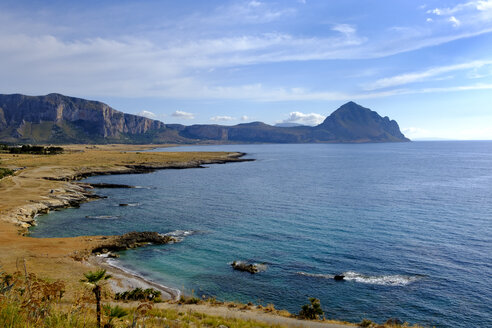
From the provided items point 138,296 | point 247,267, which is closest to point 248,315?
point 138,296

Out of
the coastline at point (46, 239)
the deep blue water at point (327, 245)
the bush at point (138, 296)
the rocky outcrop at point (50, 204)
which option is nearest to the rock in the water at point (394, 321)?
the deep blue water at point (327, 245)

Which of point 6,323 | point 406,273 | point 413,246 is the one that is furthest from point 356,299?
point 6,323

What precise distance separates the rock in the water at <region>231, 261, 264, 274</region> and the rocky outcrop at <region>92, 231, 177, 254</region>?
12.0m

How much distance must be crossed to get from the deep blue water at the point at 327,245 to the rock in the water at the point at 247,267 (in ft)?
2.97

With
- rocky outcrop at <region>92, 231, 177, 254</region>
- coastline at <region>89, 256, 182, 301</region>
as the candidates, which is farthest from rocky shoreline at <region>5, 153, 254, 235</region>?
coastline at <region>89, 256, 182, 301</region>

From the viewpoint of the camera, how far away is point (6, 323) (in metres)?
10.1

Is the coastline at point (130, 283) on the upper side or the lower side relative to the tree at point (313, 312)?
lower

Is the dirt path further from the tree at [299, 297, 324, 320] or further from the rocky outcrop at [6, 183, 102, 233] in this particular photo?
the rocky outcrop at [6, 183, 102, 233]

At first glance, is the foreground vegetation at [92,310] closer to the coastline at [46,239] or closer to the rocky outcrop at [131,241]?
the coastline at [46,239]

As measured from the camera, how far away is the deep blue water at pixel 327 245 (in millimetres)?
29203

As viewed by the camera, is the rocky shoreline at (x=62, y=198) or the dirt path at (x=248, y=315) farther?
the rocky shoreline at (x=62, y=198)

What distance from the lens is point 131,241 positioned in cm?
4353

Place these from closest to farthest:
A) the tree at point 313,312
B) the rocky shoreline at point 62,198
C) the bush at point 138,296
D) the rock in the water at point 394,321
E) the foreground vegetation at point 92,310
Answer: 1. the foreground vegetation at point 92,310
2. the tree at point 313,312
3. the rock in the water at point 394,321
4. the bush at point 138,296
5. the rocky shoreline at point 62,198

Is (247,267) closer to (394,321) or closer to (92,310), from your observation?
(394,321)
